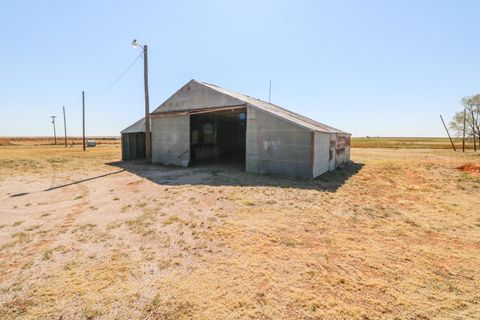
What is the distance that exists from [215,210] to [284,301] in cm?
415

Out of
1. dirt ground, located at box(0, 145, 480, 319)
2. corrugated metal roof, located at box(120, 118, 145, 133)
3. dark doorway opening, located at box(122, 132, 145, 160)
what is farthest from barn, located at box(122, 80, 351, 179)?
dark doorway opening, located at box(122, 132, 145, 160)

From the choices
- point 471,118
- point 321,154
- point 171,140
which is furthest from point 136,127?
point 471,118

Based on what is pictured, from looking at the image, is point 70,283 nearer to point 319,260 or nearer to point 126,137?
point 319,260

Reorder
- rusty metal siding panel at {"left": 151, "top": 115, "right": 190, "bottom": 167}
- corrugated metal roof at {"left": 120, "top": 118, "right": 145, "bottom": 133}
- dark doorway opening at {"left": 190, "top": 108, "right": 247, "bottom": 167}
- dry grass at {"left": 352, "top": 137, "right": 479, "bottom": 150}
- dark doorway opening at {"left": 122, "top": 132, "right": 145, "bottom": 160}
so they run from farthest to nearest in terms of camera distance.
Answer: dry grass at {"left": 352, "top": 137, "right": 479, "bottom": 150} < dark doorway opening at {"left": 122, "top": 132, "right": 145, "bottom": 160} < corrugated metal roof at {"left": 120, "top": 118, "right": 145, "bottom": 133} < dark doorway opening at {"left": 190, "top": 108, "right": 247, "bottom": 167} < rusty metal siding panel at {"left": 151, "top": 115, "right": 190, "bottom": 167}

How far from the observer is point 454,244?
4.77 m

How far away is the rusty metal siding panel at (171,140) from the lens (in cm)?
1628

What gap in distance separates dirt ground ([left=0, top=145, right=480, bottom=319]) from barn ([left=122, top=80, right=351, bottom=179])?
3.69m

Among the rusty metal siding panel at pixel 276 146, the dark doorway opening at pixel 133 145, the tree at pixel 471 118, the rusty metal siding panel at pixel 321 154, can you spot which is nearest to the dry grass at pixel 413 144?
the tree at pixel 471 118

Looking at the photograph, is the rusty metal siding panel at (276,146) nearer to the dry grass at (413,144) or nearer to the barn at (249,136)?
the barn at (249,136)

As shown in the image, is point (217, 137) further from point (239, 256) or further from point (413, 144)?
point (413, 144)

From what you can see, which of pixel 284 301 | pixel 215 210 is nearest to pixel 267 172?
pixel 215 210

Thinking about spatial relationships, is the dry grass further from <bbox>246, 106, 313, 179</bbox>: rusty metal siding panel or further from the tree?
<bbox>246, 106, 313, 179</bbox>: rusty metal siding panel

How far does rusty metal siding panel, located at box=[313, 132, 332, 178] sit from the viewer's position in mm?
11794

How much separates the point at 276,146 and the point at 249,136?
1.85 metres
